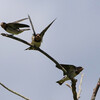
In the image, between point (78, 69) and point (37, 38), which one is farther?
point (78, 69)

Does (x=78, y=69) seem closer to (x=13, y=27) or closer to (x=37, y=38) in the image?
(x=37, y=38)

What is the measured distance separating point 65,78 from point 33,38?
34 cm

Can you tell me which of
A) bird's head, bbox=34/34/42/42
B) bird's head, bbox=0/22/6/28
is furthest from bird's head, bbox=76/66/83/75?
bird's head, bbox=0/22/6/28

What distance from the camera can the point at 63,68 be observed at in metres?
1.35

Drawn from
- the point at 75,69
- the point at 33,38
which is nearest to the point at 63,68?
the point at 75,69

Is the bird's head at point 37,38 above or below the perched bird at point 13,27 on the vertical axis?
below

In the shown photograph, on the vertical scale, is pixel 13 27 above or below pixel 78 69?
above

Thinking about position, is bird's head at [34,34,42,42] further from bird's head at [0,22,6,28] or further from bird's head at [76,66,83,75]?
bird's head at [76,66,83,75]

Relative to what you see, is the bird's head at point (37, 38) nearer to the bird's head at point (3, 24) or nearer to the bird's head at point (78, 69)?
the bird's head at point (3, 24)

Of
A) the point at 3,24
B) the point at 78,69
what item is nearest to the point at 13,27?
the point at 3,24

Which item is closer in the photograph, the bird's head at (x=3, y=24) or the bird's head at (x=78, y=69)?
the bird's head at (x=3, y=24)

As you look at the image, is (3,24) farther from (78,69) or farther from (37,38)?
(78,69)

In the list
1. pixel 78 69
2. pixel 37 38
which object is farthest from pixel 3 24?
pixel 78 69

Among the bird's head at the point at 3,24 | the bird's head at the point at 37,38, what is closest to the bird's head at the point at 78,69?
the bird's head at the point at 37,38
